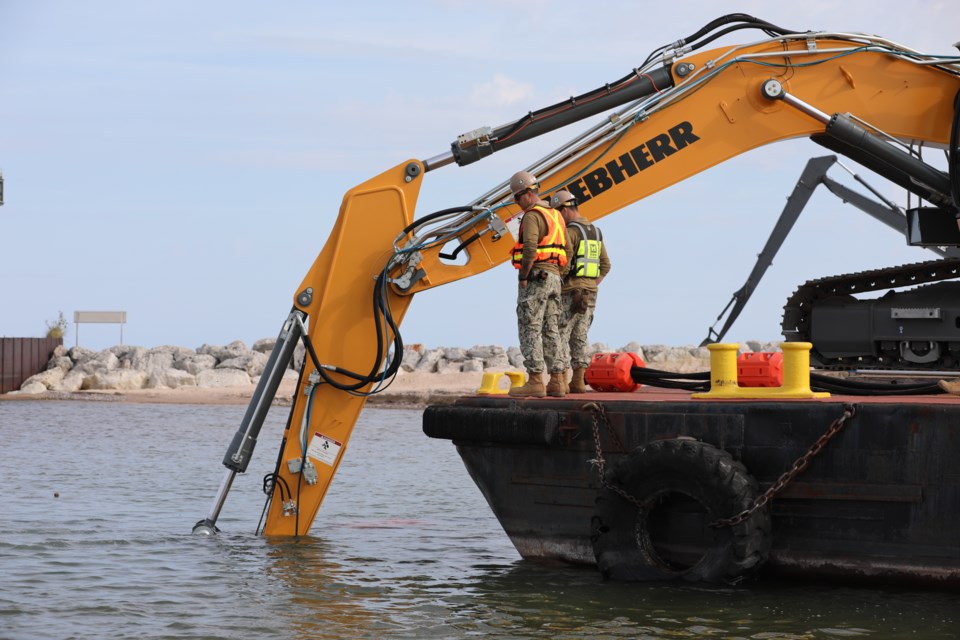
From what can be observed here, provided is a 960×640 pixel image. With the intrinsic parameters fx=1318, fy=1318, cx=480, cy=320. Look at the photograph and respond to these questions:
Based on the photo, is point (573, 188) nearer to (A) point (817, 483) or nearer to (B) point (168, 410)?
(A) point (817, 483)

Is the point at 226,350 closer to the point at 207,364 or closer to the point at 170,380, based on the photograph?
the point at 207,364

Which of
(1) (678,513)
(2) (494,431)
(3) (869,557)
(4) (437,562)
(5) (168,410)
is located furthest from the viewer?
(5) (168,410)

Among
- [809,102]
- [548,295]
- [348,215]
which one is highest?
[809,102]

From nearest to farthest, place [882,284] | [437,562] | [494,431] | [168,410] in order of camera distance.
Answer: [494,431] → [437,562] → [882,284] → [168,410]

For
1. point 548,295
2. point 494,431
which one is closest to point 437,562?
point 494,431

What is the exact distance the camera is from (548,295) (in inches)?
405

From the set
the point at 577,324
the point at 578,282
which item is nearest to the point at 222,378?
the point at 577,324

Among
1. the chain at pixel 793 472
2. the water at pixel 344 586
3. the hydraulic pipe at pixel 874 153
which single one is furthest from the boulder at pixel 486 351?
the chain at pixel 793 472

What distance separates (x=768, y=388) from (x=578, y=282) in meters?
2.03

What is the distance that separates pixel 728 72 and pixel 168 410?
26.1 meters

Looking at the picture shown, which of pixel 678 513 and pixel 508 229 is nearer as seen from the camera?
pixel 678 513

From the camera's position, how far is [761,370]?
32.8ft

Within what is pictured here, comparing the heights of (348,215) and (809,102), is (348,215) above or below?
below

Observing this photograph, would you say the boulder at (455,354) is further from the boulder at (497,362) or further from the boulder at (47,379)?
the boulder at (47,379)
